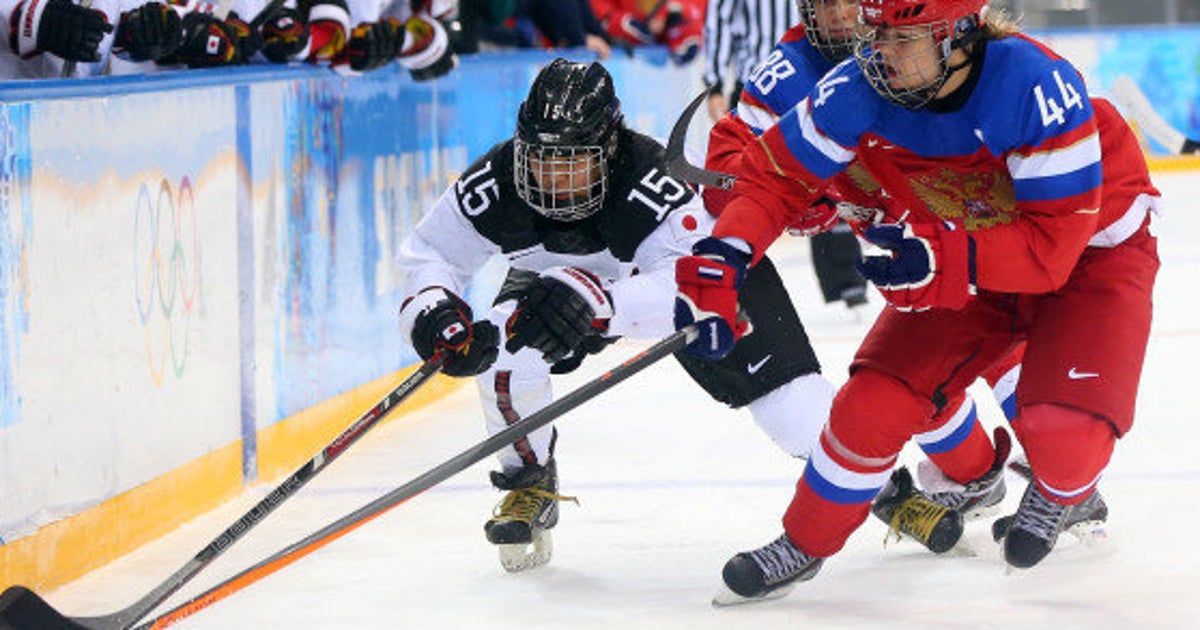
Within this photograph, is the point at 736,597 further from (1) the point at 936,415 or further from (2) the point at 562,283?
(2) the point at 562,283

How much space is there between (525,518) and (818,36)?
1039mm

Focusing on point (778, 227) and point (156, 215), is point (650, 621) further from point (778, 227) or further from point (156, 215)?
point (156, 215)

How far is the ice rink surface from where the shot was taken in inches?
143

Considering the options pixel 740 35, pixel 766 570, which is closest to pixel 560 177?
pixel 766 570

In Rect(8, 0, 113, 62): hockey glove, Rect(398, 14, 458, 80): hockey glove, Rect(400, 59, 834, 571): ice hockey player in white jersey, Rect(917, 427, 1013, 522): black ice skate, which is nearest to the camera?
Rect(400, 59, 834, 571): ice hockey player in white jersey

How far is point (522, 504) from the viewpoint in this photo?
403 centimetres

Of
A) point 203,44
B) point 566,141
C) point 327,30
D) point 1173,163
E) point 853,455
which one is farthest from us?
point 1173,163

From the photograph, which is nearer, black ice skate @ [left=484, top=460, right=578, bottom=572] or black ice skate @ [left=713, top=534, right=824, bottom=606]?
black ice skate @ [left=713, top=534, right=824, bottom=606]

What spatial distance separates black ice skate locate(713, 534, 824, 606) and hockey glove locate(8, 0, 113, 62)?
68.8 inches

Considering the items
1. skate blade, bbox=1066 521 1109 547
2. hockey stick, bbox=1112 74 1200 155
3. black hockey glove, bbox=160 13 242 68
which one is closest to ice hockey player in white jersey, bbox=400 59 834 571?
skate blade, bbox=1066 521 1109 547

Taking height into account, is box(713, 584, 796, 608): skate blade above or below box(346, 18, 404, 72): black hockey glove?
below

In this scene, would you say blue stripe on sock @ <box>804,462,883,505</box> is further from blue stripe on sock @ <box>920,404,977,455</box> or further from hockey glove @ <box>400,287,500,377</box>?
hockey glove @ <box>400,287,500,377</box>

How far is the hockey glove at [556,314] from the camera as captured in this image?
3.61 m

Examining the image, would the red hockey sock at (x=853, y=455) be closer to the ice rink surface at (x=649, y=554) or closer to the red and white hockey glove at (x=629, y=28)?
the ice rink surface at (x=649, y=554)
